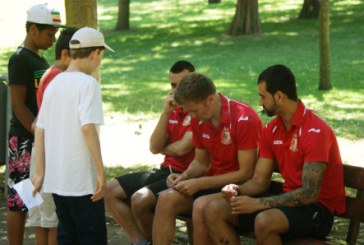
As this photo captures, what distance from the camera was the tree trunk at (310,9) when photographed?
92.5ft

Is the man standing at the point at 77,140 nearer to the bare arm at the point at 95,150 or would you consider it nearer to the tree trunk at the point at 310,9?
the bare arm at the point at 95,150

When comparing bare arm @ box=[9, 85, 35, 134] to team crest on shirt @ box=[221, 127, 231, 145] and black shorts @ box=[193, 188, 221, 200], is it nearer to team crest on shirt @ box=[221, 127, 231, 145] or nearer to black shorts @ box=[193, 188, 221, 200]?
black shorts @ box=[193, 188, 221, 200]

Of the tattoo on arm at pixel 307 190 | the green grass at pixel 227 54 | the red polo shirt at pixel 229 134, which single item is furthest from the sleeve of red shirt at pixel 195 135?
the green grass at pixel 227 54

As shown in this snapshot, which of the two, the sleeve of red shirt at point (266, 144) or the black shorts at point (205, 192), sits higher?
the sleeve of red shirt at point (266, 144)

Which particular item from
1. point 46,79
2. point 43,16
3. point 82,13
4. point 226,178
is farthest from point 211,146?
point 82,13

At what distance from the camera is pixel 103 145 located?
11.2 m

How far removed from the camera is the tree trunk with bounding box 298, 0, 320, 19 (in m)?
28.2

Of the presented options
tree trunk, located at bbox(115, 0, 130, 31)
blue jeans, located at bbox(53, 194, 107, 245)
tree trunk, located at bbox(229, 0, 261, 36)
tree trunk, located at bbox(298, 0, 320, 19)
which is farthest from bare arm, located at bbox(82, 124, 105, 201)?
tree trunk, located at bbox(115, 0, 130, 31)

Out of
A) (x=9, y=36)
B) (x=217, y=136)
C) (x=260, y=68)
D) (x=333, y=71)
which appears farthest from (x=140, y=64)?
(x=217, y=136)

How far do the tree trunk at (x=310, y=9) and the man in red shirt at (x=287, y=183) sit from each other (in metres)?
23.3

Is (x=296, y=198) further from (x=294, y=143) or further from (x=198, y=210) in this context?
(x=198, y=210)

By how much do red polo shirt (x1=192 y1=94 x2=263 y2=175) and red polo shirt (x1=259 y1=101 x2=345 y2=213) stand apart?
125 mm

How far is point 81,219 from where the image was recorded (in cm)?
518

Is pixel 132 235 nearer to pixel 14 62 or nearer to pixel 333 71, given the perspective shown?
→ pixel 14 62
